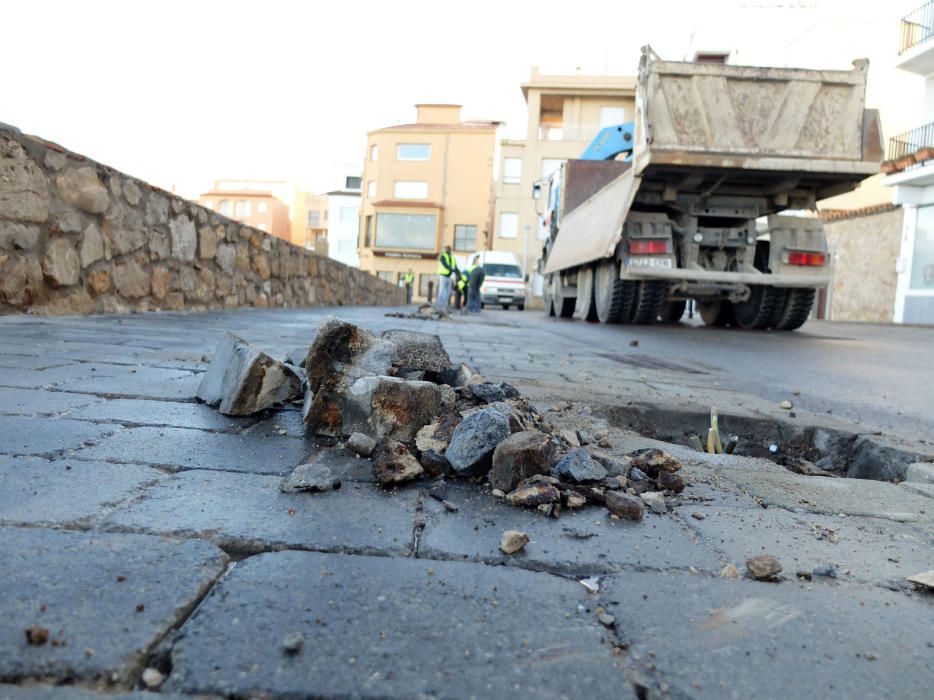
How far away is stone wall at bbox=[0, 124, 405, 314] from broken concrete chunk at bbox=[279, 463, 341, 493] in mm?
4064

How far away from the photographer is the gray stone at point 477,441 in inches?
64.9

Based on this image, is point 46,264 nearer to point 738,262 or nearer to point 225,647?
point 225,647

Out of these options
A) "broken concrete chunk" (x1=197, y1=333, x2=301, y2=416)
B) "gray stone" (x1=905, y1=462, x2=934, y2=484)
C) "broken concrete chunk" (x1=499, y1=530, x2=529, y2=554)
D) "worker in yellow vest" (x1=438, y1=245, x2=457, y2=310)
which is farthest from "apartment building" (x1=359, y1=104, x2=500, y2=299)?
"broken concrete chunk" (x1=499, y1=530, x2=529, y2=554)

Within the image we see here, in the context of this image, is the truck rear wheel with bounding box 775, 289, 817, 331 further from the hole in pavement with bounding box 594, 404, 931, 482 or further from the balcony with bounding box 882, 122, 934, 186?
the balcony with bounding box 882, 122, 934, 186

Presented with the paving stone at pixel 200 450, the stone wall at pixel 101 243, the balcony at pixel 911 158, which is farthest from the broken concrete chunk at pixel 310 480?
the balcony at pixel 911 158

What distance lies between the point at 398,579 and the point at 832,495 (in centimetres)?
132

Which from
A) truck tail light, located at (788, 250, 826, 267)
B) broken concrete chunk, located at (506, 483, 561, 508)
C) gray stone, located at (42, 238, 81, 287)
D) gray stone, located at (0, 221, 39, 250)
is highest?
truck tail light, located at (788, 250, 826, 267)

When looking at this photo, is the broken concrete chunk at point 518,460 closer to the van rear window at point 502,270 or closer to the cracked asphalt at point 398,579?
the cracked asphalt at point 398,579

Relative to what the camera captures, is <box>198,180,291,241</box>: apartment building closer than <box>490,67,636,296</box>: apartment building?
No

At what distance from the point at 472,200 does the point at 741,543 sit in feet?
139

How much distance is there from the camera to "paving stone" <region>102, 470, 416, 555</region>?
121cm

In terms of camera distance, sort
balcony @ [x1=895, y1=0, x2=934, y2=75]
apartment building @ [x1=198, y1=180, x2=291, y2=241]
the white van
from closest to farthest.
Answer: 1. balcony @ [x1=895, y1=0, x2=934, y2=75]
2. the white van
3. apartment building @ [x1=198, y1=180, x2=291, y2=241]

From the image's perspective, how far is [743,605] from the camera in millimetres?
1078

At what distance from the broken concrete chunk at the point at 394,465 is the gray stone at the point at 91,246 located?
457 cm
